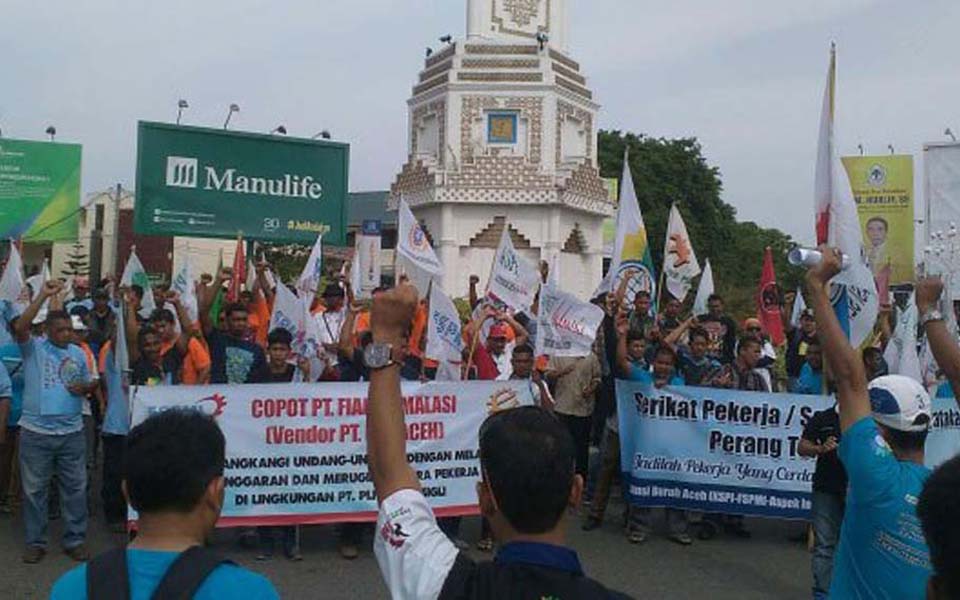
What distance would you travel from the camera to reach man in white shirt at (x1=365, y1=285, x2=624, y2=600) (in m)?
1.86

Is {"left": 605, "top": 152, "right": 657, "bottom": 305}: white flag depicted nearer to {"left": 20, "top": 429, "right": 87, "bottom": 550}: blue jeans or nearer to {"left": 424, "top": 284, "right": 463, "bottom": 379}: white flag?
{"left": 424, "top": 284, "right": 463, "bottom": 379}: white flag

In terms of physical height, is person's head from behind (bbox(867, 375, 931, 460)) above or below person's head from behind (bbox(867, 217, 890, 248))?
below

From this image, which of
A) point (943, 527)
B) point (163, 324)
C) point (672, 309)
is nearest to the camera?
point (943, 527)

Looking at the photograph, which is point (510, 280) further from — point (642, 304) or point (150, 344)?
point (150, 344)

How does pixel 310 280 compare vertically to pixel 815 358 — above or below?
above

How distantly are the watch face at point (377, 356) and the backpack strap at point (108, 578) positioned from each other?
0.65 metres

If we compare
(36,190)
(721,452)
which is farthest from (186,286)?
(36,190)

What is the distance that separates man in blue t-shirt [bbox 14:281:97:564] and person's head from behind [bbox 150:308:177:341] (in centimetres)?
83

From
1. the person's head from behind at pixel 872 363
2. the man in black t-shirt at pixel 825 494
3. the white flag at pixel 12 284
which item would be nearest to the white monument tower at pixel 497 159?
the white flag at pixel 12 284

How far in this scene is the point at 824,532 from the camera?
584cm

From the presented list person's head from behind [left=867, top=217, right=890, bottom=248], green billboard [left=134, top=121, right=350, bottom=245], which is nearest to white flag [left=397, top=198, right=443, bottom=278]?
green billboard [left=134, top=121, right=350, bottom=245]

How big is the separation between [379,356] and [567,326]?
6.72m

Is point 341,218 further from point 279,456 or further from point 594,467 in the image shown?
point 279,456

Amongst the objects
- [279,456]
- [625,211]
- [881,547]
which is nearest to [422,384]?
[279,456]
